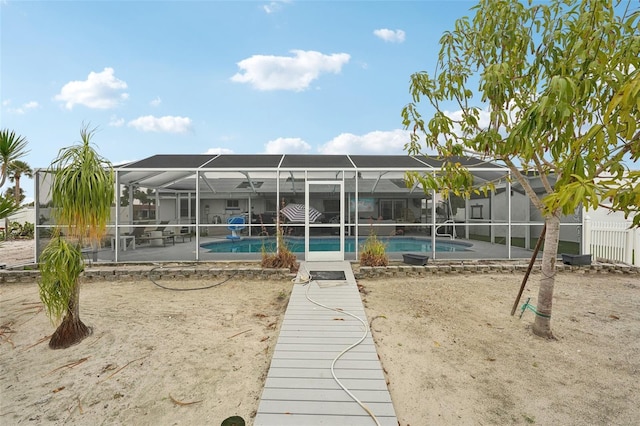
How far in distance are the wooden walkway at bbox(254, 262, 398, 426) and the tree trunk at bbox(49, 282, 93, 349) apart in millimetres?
2499

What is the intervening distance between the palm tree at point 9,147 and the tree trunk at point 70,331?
3261 millimetres

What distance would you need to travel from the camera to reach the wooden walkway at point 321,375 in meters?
2.21

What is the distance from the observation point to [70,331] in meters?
3.55

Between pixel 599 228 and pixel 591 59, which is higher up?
pixel 591 59

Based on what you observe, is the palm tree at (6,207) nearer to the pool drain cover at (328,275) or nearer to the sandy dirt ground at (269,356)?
the sandy dirt ground at (269,356)

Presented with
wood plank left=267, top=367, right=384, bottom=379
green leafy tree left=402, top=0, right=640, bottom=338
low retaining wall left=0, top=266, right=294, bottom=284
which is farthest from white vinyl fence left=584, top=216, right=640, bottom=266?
low retaining wall left=0, top=266, right=294, bottom=284

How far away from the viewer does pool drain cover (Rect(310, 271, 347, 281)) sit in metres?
5.99

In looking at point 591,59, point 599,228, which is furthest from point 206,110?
point 599,228

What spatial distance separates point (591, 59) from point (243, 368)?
446 centimetres

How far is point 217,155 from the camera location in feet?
32.3

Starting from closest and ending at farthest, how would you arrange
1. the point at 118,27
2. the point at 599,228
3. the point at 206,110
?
the point at 599,228 < the point at 118,27 < the point at 206,110

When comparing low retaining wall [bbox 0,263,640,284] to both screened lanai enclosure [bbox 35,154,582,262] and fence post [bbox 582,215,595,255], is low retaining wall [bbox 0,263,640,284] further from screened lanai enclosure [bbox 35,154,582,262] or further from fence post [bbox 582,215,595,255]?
screened lanai enclosure [bbox 35,154,582,262]

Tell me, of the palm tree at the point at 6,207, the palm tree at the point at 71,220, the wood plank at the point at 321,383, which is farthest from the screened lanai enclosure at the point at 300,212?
the wood plank at the point at 321,383

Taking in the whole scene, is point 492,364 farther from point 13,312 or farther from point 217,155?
point 217,155
